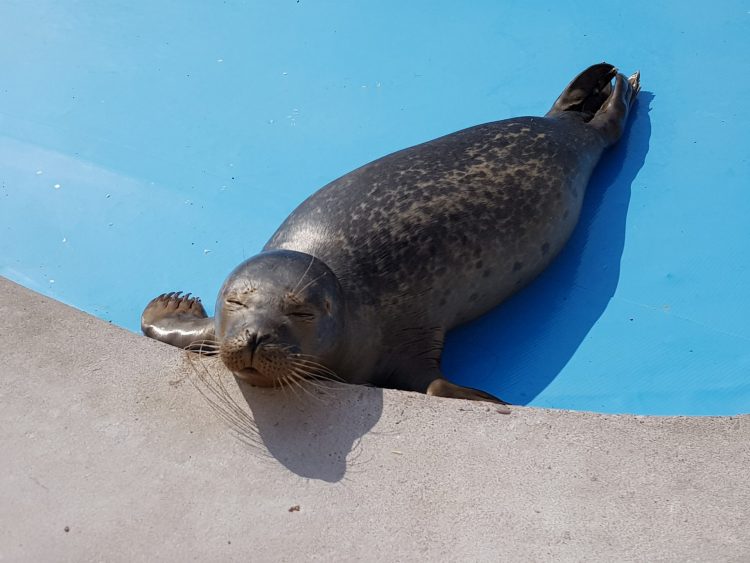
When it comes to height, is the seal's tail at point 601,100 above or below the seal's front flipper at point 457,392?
above

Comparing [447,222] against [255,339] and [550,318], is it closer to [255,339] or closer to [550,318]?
[550,318]

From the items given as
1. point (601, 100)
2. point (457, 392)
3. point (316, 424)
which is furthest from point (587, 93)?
point (316, 424)

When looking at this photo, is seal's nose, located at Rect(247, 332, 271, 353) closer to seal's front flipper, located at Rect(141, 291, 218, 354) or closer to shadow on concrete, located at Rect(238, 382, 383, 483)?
shadow on concrete, located at Rect(238, 382, 383, 483)

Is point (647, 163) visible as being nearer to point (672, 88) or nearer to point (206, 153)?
point (672, 88)

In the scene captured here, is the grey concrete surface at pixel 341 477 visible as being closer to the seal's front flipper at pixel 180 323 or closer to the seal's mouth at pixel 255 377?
the seal's mouth at pixel 255 377

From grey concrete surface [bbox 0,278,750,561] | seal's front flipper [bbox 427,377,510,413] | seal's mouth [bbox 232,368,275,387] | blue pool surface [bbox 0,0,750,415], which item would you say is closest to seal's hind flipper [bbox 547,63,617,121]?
blue pool surface [bbox 0,0,750,415]

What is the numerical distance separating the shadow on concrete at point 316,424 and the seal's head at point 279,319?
8cm

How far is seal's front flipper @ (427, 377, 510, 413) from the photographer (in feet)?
11.3

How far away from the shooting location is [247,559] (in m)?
2.73

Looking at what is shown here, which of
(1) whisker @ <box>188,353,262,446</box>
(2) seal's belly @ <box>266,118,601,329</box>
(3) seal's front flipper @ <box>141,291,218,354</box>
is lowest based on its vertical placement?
(3) seal's front flipper @ <box>141,291,218,354</box>

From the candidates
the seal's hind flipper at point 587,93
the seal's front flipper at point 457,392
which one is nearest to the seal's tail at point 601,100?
the seal's hind flipper at point 587,93

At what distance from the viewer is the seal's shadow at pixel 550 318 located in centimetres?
383

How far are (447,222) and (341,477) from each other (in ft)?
4.34

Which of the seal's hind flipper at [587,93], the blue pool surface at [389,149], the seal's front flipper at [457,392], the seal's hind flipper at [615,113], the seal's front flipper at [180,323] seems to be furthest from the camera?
the seal's hind flipper at [587,93]
